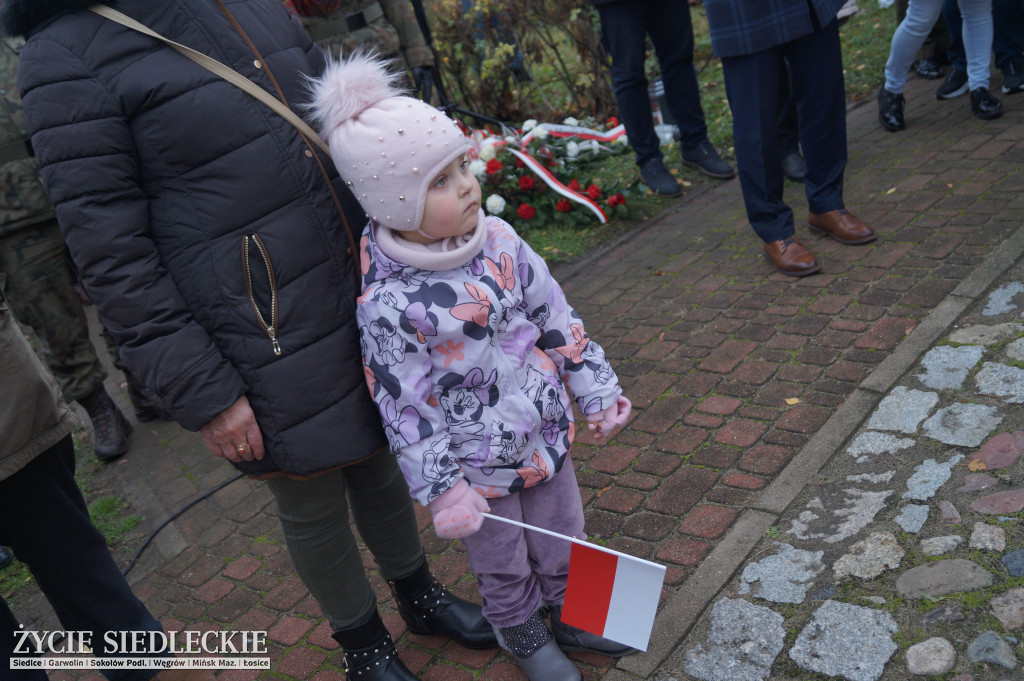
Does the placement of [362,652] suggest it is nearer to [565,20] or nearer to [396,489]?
[396,489]

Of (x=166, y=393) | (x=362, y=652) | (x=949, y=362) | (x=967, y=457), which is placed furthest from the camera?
(x=949, y=362)

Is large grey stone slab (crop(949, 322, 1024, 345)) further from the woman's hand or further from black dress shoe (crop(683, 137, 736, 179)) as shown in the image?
black dress shoe (crop(683, 137, 736, 179))

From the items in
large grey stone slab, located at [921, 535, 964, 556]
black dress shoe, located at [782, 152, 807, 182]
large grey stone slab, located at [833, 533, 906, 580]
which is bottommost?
black dress shoe, located at [782, 152, 807, 182]

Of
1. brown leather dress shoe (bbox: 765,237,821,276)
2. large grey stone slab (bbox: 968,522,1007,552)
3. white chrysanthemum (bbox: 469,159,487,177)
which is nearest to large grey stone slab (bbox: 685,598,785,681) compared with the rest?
large grey stone slab (bbox: 968,522,1007,552)

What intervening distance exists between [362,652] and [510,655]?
423 mm

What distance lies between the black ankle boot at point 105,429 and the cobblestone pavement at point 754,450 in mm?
81

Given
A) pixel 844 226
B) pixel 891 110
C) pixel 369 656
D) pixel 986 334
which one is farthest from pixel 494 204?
pixel 369 656

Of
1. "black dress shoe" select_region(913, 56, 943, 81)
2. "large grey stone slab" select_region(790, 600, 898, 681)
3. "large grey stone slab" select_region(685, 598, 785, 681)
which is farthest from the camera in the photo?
"black dress shoe" select_region(913, 56, 943, 81)

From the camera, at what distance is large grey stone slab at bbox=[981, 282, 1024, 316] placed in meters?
3.27

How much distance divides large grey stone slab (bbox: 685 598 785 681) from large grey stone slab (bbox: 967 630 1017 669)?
43cm

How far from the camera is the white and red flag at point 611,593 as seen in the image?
196 cm

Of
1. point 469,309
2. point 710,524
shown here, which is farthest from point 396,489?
point 710,524

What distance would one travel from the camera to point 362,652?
7.88 ft

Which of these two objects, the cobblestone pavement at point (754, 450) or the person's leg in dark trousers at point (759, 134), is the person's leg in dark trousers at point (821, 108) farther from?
the cobblestone pavement at point (754, 450)
